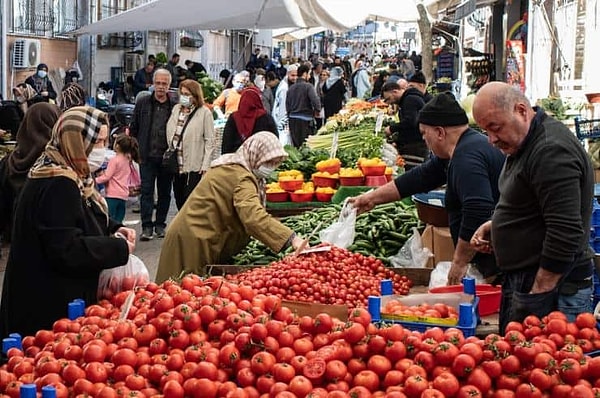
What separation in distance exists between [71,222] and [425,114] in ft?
7.06

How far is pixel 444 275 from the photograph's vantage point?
555 cm

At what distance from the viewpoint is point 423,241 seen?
658cm

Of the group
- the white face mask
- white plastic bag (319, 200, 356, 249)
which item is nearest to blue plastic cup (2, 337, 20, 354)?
the white face mask

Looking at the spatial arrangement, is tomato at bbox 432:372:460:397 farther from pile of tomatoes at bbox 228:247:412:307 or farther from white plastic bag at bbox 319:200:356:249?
white plastic bag at bbox 319:200:356:249

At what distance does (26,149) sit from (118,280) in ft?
5.97

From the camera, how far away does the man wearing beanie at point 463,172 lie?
4.99 meters

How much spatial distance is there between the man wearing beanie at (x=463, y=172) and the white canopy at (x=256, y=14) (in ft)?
20.0

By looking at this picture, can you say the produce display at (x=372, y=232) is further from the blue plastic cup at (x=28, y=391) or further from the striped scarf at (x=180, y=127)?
the blue plastic cup at (x=28, y=391)

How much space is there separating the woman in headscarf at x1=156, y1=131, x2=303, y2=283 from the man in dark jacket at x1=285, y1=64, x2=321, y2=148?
450 inches

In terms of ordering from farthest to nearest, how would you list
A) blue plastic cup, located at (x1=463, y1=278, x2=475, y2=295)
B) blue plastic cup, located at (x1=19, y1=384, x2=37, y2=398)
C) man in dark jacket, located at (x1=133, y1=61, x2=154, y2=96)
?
1. man in dark jacket, located at (x1=133, y1=61, x2=154, y2=96)
2. blue plastic cup, located at (x1=463, y1=278, x2=475, y2=295)
3. blue plastic cup, located at (x1=19, y1=384, x2=37, y2=398)

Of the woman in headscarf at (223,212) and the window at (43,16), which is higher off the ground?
the window at (43,16)

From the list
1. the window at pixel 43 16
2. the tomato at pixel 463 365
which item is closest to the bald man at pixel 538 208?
the tomato at pixel 463 365

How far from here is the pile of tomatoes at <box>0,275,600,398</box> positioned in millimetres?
3078

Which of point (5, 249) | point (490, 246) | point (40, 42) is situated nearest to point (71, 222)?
point (490, 246)
